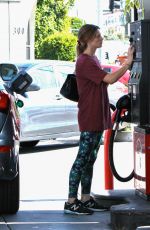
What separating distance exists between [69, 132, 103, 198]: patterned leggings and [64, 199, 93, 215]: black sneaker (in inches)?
3.5

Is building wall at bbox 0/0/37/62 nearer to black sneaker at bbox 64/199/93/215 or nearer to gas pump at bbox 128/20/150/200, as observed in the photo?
black sneaker at bbox 64/199/93/215

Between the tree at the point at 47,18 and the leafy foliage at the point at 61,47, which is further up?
the tree at the point at 47,18

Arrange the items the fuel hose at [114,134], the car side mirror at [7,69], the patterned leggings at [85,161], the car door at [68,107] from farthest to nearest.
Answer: the car door at [68,107]
the car side mirror at [7,69]
the fuel hose at [114,134]
the patterned leggings at [85,161]

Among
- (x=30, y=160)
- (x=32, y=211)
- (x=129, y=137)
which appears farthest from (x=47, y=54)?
(x=32, y=211)

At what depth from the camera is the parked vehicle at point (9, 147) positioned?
694 centimetres

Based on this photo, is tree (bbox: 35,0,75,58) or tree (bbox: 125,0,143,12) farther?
tree (bbox: 35,0,75,58)

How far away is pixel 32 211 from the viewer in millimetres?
7766

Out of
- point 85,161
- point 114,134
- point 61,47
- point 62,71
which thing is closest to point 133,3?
point 114,134

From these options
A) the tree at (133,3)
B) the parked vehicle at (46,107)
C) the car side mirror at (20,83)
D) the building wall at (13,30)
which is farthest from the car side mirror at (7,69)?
the building wall at (13,30)

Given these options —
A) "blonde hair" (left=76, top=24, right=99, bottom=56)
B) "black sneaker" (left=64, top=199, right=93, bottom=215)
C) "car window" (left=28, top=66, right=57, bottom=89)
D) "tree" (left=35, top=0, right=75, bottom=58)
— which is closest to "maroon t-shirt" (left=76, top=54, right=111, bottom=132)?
"blonde hair" (left=76, top=24, right=99, bottom=56)

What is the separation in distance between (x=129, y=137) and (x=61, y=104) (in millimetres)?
2248

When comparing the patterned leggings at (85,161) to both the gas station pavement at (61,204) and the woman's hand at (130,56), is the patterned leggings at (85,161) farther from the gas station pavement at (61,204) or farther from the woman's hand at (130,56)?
the woman's hand at (130,56)

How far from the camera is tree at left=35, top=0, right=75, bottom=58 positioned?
4166 cm

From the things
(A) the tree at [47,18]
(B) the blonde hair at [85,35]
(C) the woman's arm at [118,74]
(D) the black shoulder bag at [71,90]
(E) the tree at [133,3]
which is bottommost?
(D) the black shoulder bag at [71,90]
